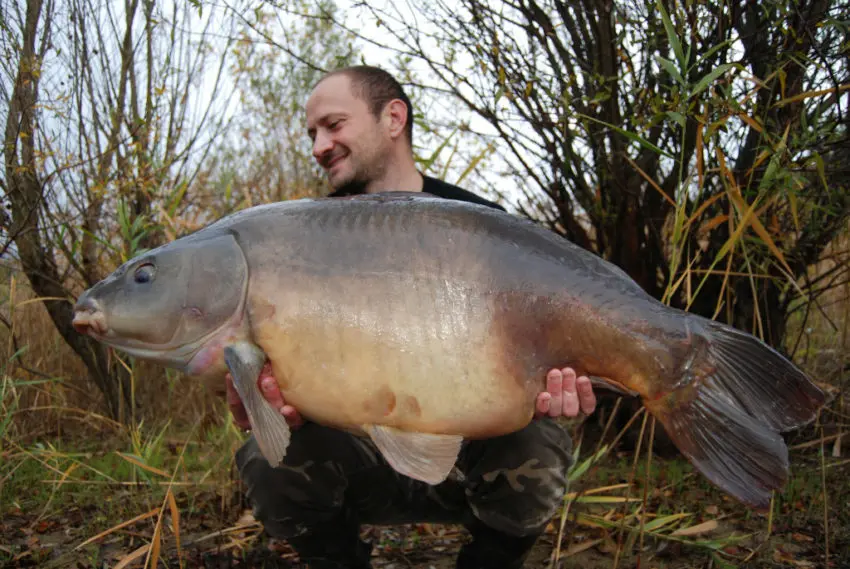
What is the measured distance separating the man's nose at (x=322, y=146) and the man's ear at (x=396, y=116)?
0.74ft

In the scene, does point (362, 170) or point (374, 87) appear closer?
point (362, 170)

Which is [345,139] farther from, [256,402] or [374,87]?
[256,402]

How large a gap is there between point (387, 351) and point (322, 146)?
3.96 feet

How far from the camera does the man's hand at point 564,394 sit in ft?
4.92

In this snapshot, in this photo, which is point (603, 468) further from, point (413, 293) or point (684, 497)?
point (413, 293)

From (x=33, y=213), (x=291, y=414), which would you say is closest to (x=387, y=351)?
(x=291, y=414)

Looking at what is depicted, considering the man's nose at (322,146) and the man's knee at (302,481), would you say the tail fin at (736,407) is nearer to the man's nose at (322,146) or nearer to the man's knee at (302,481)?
the man's knee at (302,481)

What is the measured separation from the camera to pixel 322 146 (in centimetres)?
246

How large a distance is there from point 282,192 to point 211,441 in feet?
9.01

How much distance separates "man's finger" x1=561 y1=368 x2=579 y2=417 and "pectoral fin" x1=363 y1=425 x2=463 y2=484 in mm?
252

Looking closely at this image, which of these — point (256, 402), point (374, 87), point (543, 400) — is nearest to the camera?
point (256, 402)

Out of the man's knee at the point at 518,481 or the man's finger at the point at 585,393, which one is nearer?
the man's finger at the point at 585,393

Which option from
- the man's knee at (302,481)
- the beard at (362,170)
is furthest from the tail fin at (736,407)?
the beard at (362,170)

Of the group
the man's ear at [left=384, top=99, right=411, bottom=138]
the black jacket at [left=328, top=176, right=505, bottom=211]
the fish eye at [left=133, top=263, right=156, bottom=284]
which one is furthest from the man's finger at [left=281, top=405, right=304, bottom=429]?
the man's ear at [left=384, top=99, right=411, bottom=138]
